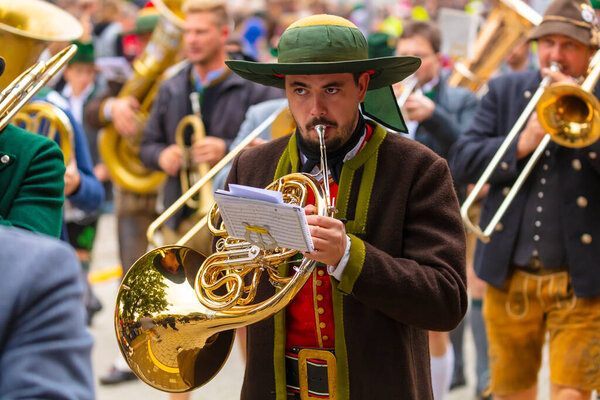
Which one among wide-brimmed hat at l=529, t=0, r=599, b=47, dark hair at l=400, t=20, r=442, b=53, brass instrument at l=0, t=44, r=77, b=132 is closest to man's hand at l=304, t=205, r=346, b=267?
brass instrument at l=0, t=44, r=77, b=132

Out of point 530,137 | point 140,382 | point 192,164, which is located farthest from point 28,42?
point 140,382

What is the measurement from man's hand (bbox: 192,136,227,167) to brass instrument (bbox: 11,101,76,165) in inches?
40.4

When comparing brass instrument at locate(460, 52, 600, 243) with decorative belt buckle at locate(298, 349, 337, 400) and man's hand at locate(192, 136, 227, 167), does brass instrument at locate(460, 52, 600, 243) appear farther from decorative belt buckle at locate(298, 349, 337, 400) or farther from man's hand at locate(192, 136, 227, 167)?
man's hand at locate(192, 136, 227, 167)

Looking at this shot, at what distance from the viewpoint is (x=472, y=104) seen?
5645mm

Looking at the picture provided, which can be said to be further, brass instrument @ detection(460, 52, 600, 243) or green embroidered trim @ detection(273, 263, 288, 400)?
brass instrument @ detection(460, 52, 600, 243)

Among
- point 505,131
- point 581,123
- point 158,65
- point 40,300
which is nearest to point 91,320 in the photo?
point 158,65

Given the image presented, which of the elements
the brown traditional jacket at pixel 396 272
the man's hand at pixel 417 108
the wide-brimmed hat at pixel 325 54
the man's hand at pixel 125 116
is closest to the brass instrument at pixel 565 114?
the man's hand at pixel 417 108

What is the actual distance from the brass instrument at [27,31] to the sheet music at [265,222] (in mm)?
1005

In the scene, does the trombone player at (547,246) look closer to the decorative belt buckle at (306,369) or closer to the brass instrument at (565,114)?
the brass instrument at (565,114)

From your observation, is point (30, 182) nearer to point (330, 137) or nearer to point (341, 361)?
point (330, 137)

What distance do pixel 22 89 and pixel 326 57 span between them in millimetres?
988

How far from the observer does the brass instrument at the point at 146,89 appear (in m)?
6.44

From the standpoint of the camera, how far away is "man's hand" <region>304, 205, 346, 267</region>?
246 cm

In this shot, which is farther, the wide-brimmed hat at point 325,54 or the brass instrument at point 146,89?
the brass instrument at point 146,89
